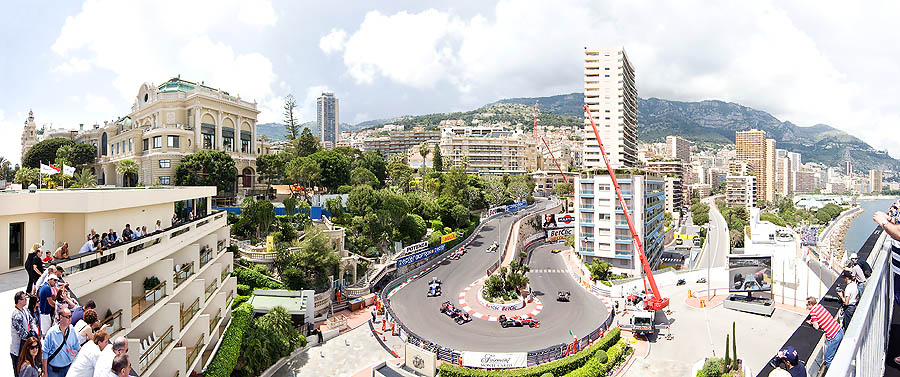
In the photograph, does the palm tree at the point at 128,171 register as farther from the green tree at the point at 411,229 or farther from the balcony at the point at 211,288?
the balcony at the point at 211,288

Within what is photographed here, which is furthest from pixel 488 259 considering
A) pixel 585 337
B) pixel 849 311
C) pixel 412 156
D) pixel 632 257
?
pixel 412 156

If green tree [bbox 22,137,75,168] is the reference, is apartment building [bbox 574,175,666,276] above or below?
below

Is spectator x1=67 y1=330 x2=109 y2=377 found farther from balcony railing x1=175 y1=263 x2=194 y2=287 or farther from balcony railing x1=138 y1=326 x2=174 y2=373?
balcony railing x1=175 y1=263 x2=194 y2=287

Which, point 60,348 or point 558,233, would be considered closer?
point 60,348

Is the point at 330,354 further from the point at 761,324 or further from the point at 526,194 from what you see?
the point at 526,194

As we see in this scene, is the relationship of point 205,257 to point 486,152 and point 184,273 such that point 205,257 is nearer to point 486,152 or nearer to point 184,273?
point 184,273

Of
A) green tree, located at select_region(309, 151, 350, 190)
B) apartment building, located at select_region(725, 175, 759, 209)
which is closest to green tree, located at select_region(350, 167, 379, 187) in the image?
green tree, located at select_region(309, 151, 350, 190)

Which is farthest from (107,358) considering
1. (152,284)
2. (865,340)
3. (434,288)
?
(434,288)
